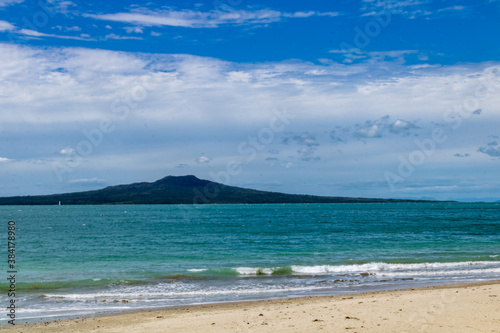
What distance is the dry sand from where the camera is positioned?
1189cm

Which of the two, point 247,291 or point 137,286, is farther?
point 137,286

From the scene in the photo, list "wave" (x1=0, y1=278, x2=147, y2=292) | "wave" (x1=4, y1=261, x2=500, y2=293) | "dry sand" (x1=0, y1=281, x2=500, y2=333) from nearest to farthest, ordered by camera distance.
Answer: "dry sand" (x1=0, y1=281, x2=500, y2=333)
"wave" (x1=0, y1=278, x2=147, y2=292)
"wave" (x1=4, y1=261, x2=500, y2=293)

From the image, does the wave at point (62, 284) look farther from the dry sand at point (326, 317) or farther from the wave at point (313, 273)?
the dry sand at point (326, 317)

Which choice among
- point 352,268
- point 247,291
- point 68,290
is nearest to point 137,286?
point 68,290

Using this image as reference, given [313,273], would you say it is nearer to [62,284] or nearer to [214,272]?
[214,272]

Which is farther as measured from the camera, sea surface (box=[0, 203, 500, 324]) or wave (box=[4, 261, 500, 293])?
wave (box=[4, 261, 500, 293])

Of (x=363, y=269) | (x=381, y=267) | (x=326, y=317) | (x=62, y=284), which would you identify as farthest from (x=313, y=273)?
(x=62, y=284)

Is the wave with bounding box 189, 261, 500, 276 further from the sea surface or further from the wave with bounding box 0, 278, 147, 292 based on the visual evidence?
the wave with bounding box 0, 278, 147, 292

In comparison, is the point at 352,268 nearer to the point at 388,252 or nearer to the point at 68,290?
the point at 388,252

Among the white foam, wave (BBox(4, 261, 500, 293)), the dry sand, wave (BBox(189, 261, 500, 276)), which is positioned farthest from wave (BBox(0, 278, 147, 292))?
the white foam

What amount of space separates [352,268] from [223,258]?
10205 millimetres

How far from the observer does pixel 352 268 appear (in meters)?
26.2

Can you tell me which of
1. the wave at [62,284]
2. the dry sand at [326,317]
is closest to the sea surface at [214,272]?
the wave at [62,284]

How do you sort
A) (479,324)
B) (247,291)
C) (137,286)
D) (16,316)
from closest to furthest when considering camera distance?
(479,324), (16,316), (247,291), (137,286)
